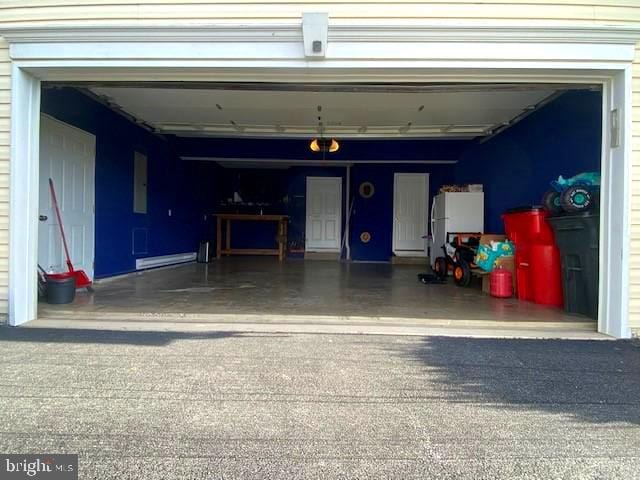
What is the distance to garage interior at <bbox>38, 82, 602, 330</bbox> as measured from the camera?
4.49 metres

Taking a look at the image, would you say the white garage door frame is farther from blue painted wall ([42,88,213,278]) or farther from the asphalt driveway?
blue painted wall ([42,88,213,278])

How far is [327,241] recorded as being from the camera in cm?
1080

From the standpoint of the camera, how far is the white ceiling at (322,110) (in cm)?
518

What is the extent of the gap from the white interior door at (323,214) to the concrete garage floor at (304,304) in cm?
407

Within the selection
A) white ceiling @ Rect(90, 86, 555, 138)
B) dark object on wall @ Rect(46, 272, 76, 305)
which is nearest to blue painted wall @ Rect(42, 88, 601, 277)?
white ceiling @ Rect(90, 86, 555, 138)

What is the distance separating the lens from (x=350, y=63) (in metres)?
3.58

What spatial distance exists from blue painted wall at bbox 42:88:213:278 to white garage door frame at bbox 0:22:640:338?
4.36 ft

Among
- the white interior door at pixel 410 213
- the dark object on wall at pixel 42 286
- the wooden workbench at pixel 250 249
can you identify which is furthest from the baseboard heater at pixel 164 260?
the white interior door at pixel 410 213

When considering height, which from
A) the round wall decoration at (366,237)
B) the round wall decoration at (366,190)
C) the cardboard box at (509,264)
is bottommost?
the cardboard box at (509,264)

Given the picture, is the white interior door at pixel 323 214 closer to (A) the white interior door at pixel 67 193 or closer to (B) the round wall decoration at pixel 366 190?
(B) the round wall decoration at pixel 366 190

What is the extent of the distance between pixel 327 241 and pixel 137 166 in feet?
17.2

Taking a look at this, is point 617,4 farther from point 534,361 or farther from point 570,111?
point 534,361

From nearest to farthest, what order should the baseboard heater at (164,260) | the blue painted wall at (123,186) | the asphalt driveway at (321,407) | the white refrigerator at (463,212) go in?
the asphalt driveway at (321,407) → the blue painted wall at (123,186) → the baseboard heater at (164,260) → the white refrigerator at (463,212)

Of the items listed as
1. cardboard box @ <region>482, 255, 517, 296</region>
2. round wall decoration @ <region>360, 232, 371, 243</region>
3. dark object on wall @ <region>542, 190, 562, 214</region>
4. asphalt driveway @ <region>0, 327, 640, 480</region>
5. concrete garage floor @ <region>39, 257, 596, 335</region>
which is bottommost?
asphalt driveway @ <region>0, 327, 640, 480</region>
